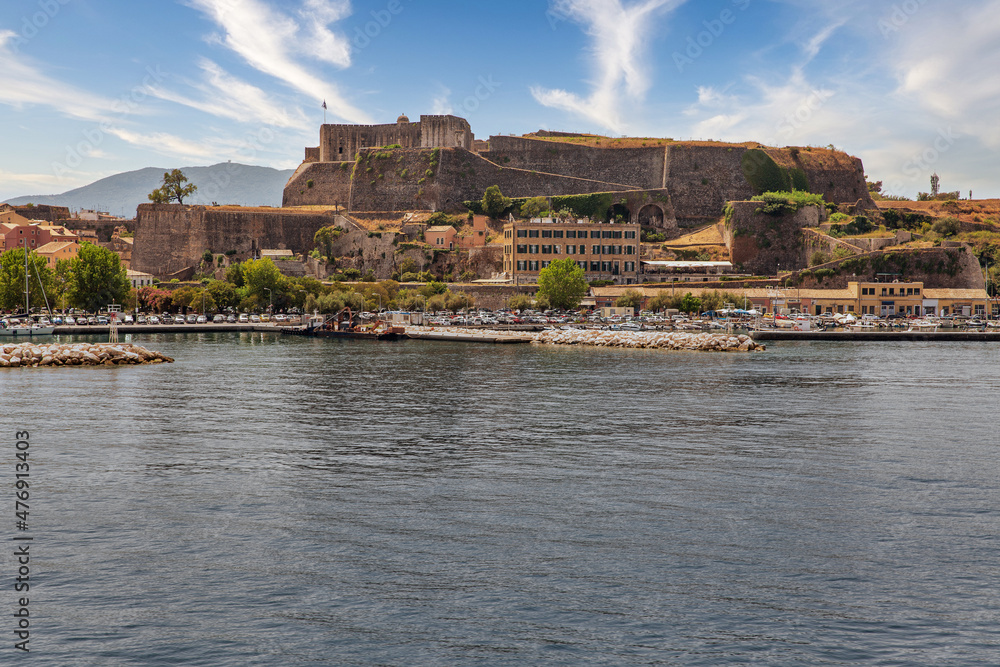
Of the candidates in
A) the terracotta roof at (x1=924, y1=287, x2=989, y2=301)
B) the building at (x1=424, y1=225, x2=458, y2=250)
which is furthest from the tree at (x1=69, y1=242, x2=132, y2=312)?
the terracotta roof at (x1=924, y1=287, x2=989, y2=301)

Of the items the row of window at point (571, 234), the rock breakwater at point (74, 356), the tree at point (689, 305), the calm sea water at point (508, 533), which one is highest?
the row of window at point (571, 234)

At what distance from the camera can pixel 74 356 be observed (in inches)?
2154

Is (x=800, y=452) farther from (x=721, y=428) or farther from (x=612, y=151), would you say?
(x=612, y=151)

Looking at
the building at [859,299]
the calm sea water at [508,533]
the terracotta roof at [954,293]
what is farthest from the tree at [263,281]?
the terracotta roof at [954,293]

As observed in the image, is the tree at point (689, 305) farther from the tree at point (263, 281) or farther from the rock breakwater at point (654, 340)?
the tree at point (263, 281)

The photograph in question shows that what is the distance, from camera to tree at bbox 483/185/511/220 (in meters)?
123

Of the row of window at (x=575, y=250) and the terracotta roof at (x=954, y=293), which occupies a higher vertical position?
the row of window at (x=575, y=250)

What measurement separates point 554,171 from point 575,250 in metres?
29.4

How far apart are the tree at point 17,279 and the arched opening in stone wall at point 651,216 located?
77759mm

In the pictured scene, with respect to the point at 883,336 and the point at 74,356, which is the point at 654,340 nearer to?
the point at 883,336

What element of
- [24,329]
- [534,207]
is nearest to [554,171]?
[534,207]

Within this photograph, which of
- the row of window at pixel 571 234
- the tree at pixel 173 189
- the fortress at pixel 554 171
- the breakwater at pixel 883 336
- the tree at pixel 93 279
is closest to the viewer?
the breakwater at pixel 883 336

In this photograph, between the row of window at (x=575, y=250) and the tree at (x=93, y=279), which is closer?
the tree at (x=93, y=279)

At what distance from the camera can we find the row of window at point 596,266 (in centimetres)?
10475
